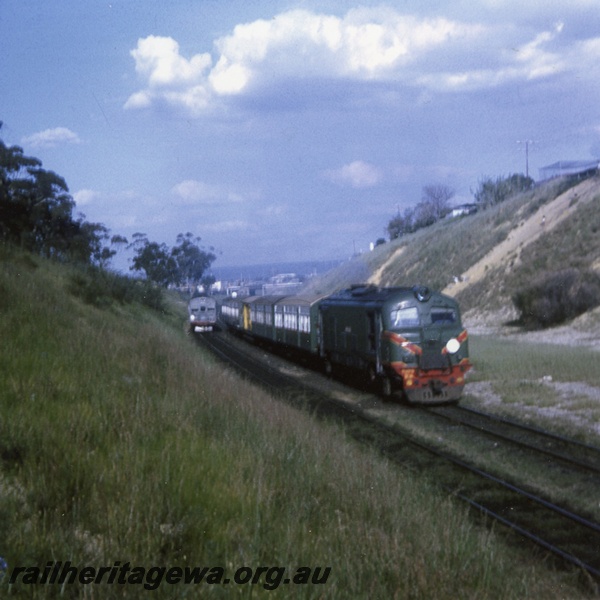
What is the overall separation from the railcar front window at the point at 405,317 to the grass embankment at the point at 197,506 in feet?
34.4

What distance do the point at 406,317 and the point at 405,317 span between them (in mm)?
26

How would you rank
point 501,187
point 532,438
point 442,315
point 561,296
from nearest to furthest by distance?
point 532,438
point 442,315
point 561,296
point 501,187

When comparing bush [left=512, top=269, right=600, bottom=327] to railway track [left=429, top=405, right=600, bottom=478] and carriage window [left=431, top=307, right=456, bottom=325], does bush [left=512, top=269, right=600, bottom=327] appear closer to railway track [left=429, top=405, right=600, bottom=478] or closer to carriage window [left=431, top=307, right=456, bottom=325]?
carriage window [left=431, top=307, right=456, bottom=325]

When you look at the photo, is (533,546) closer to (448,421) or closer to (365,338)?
(448,421)

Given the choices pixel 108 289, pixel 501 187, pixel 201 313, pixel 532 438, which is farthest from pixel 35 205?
pixel 501 187

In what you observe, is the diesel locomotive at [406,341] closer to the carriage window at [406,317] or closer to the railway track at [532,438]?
the carriage window at [406,317]

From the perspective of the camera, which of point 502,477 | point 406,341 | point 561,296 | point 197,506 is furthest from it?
point 561,296

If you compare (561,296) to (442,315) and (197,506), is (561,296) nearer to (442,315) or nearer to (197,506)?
(442,315)

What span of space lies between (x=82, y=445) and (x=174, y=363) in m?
7.96

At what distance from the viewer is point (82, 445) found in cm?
667

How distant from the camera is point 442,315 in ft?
66.3

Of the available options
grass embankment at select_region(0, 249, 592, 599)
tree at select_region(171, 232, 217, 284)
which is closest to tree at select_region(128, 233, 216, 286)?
tree at select_region(171, 232, 217, 284)

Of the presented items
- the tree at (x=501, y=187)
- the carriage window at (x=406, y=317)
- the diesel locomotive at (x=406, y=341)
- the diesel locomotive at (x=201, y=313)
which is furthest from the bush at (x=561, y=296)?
the tree at (x=501, y=187)

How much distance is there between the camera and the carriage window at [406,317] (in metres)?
19.8
